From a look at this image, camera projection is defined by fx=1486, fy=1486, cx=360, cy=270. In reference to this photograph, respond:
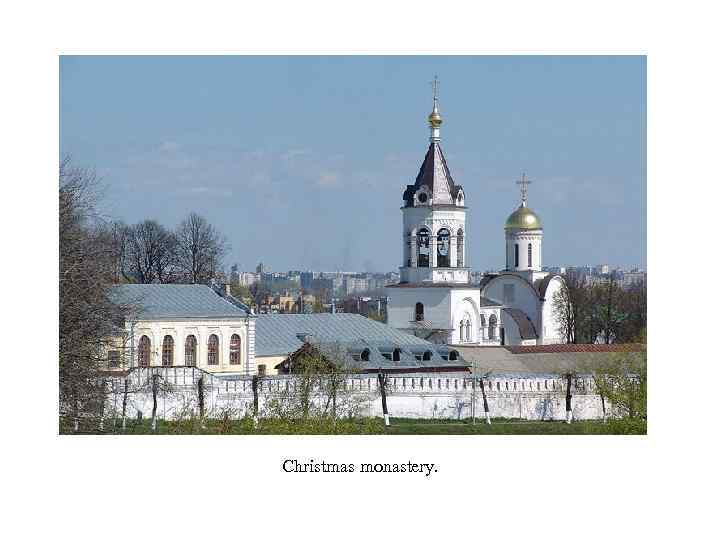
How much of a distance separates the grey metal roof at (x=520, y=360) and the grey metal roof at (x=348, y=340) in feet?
3.50

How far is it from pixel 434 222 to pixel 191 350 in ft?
26.9

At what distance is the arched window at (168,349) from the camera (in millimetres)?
31845

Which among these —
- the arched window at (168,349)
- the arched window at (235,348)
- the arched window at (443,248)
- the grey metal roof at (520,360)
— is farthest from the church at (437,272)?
the arched window at (168,349)

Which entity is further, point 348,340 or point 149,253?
point 149,253

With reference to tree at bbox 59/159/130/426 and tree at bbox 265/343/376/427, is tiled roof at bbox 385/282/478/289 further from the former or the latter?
tree at bbox 59/159/130/426

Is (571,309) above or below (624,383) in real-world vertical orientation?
above

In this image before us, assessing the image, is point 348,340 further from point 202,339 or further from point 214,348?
point 202,339

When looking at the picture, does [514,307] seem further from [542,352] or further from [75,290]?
[75,290]

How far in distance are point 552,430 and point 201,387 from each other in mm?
5853

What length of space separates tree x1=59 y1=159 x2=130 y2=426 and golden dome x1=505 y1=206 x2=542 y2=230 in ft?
89.0

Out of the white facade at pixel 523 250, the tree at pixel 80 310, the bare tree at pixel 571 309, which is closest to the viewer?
the tree at pixel 80 310

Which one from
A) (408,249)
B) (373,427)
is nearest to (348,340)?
(408,249)

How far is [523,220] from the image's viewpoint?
1911 inches

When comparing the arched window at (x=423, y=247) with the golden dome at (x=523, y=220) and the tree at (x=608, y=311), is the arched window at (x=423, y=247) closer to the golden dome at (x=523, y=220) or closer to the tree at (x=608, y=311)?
the tree at (x=608, y=311)
